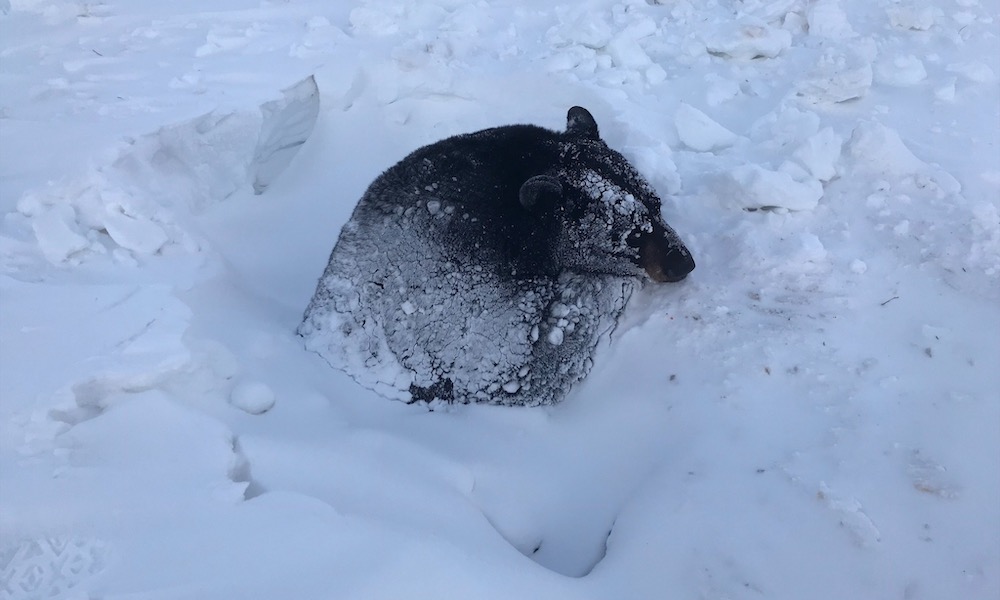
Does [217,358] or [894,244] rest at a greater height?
[217,358]

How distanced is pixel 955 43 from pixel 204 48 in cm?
600

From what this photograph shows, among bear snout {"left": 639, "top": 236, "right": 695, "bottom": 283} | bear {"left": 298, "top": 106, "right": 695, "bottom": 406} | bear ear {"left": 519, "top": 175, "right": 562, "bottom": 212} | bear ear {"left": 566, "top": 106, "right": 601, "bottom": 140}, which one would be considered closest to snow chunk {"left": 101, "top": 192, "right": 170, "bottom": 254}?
bear {"left": 298, "top": 106, "right": 695, "bottom": 406}

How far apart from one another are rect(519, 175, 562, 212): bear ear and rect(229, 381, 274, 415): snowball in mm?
1534

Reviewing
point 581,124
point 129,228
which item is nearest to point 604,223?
point 581,124

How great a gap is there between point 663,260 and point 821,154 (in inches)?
48.3

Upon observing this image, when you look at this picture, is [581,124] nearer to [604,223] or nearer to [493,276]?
[604,223]

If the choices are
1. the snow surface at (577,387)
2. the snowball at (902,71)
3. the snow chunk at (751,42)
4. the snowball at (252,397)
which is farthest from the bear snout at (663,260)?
the snow chunk at (751,42)

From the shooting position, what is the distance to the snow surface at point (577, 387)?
80.4 inches

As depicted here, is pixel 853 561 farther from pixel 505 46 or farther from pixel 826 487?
pixel 505 46

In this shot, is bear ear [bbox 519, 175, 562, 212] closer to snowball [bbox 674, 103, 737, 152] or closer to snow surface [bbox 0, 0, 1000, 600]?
snow surface [bbox 0, 0, 1000, 600]

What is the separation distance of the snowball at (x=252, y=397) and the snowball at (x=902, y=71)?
14.8ft

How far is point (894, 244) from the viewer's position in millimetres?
3234

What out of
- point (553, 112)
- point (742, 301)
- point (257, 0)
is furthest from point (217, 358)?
point (257, 0)

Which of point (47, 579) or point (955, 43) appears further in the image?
point (955, 43)
